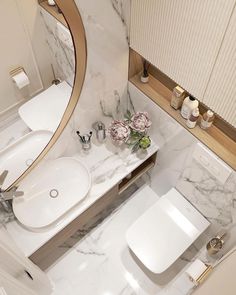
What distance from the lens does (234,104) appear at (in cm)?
124

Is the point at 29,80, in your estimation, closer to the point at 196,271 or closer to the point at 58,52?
the point at 58,52

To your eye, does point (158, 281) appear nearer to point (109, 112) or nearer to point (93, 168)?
point (93, 168)

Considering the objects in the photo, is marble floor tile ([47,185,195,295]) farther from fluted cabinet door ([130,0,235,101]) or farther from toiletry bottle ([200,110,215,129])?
fluted cabinet door ([130,0,235,101])

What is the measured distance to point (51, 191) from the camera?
1.77m

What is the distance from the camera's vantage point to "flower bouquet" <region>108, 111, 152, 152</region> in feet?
5.82

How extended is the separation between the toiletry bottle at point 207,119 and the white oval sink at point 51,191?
30.2 inches

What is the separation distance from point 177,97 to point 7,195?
3.56 feet

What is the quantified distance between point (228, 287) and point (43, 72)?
1.34m

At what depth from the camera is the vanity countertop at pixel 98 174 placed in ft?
5.46

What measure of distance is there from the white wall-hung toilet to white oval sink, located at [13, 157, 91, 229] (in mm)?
481

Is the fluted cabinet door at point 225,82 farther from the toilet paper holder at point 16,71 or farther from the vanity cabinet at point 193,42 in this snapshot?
the toilet paper holder at point 16,71

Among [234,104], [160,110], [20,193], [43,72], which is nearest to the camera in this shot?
[234,104]

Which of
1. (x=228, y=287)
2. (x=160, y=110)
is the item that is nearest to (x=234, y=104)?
(x=160, y=110)

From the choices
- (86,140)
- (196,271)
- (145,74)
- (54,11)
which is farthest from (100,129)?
(196,271)
